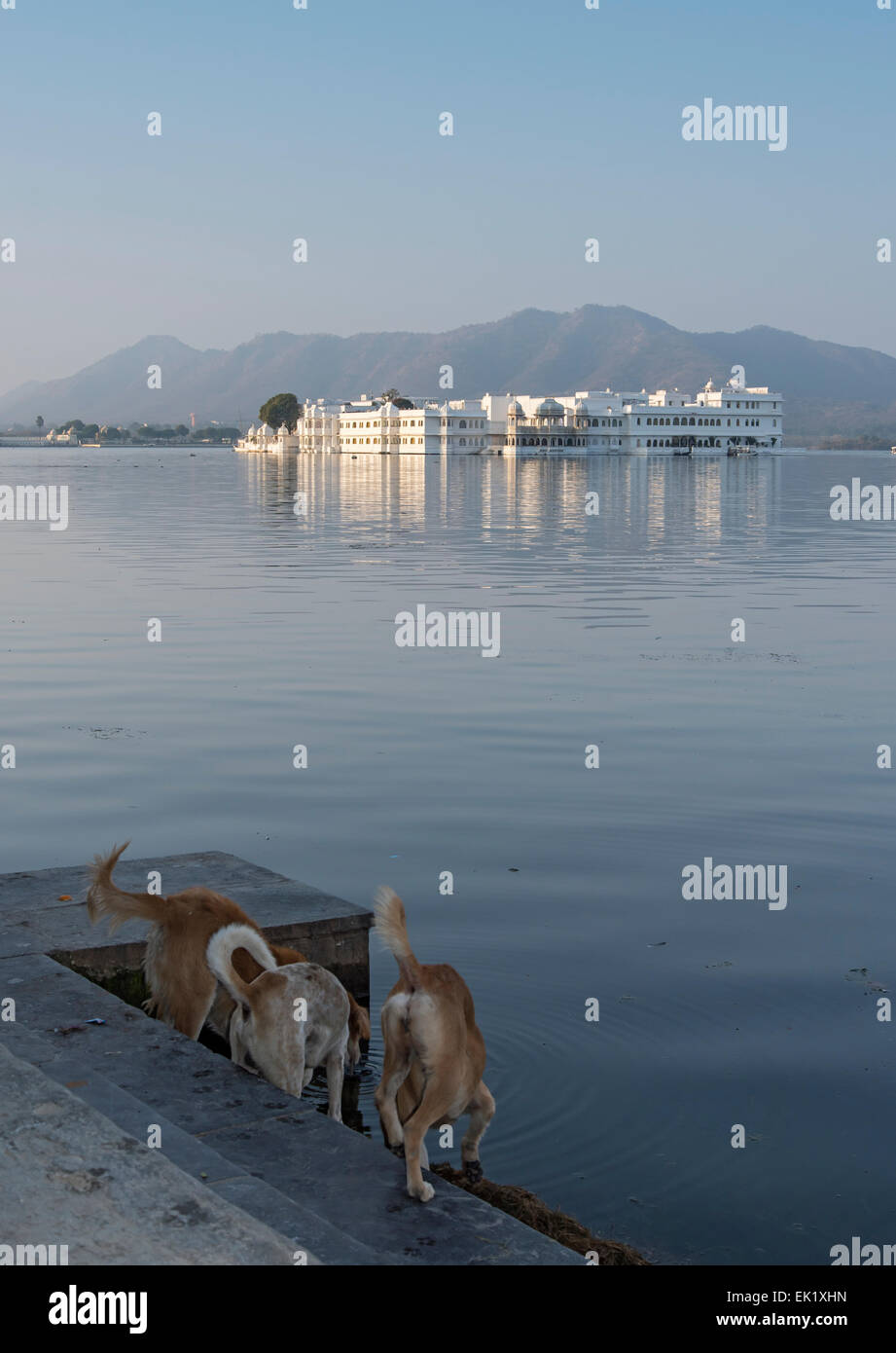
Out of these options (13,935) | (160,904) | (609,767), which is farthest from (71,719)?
(160,904)

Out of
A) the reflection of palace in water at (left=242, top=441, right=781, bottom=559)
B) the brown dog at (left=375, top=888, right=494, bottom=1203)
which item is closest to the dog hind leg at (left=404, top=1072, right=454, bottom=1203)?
the brown dog at (left=375, top=888, right=494, bottom=1203)

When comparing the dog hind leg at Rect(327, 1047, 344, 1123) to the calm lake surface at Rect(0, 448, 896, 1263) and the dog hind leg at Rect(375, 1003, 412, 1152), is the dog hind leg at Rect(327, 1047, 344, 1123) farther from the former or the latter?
the dog hind leg at Rect(375, 1003, 412, 1152)

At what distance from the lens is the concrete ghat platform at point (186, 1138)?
4156 mm

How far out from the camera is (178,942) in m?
6.69

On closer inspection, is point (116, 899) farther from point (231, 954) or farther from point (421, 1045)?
point (421, 1045)

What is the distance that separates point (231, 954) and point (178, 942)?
1.56ft

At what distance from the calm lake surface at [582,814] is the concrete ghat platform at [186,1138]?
3.67ft

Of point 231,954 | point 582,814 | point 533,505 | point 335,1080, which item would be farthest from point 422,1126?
point 533,505

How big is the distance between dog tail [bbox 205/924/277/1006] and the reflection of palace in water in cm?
3358

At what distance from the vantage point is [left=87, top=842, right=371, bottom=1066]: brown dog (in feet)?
21.8

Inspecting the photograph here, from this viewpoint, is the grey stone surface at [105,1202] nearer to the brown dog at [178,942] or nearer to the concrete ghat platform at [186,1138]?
the concrete ghat platform at [186,1138]

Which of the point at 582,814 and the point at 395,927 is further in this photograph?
the point at 582,814

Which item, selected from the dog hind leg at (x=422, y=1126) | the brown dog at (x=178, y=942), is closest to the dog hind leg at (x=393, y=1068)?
the dog hind leg at (x=422, y=1126)

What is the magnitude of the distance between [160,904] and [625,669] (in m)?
13.0
